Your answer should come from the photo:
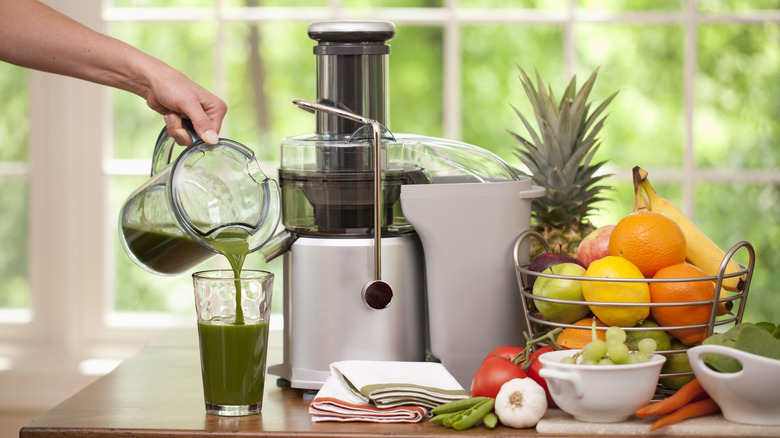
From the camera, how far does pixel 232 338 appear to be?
3.05ft

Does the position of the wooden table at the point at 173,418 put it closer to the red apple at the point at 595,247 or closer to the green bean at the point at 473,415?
the green bean at the point at 473,415

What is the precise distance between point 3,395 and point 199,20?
3.73ft

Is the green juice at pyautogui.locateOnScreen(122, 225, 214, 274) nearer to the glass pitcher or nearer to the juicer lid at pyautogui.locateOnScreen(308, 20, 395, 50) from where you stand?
the glass pitcher

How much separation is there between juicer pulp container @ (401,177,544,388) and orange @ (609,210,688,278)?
16 centimetres

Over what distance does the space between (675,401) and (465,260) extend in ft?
1.03

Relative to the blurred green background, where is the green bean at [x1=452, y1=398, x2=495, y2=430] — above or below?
below

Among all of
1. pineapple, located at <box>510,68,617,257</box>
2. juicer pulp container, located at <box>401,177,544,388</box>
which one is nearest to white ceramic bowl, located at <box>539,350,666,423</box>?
juicer pulp container, located at <box>401,177,544,388</box>

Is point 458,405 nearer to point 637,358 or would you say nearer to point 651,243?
point 637,358

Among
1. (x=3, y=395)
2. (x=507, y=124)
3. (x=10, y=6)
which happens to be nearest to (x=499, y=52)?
(x=507, y=124)

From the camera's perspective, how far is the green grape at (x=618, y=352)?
84 cm

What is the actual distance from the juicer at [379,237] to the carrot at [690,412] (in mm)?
276

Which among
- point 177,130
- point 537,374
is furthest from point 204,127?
point 537,374

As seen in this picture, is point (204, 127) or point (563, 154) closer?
point (204, 127)

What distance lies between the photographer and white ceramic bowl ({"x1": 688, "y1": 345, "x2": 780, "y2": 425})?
83 cm
